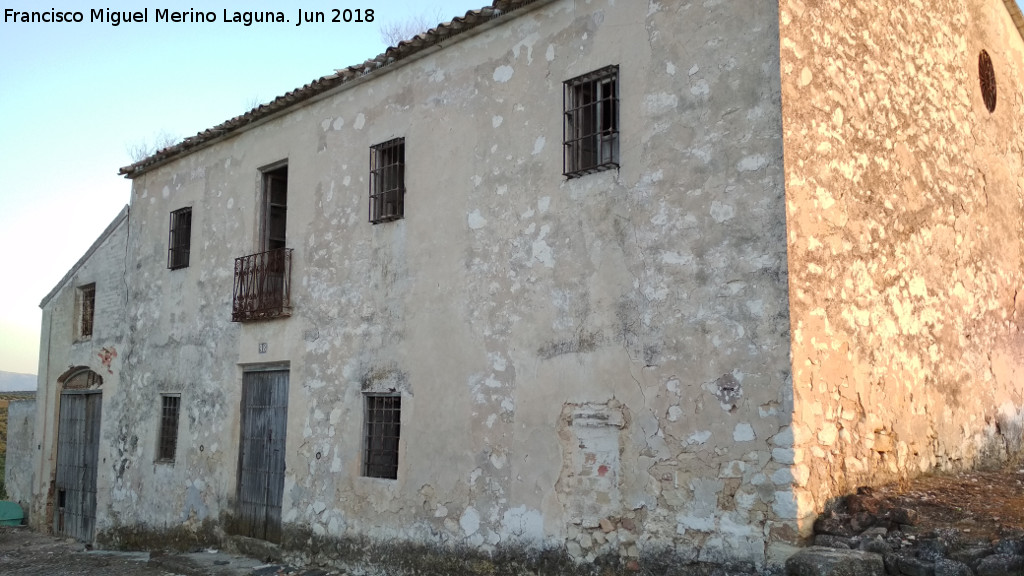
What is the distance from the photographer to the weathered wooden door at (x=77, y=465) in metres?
14.9

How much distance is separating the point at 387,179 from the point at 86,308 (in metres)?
8.75

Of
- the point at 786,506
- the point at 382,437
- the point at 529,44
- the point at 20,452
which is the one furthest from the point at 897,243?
the point at 20,452

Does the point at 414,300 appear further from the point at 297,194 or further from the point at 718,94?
the point at 718,94

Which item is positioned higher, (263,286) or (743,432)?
(263,286)

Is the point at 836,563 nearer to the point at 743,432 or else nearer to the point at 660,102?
the point at 743,432

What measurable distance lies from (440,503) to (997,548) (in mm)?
4999

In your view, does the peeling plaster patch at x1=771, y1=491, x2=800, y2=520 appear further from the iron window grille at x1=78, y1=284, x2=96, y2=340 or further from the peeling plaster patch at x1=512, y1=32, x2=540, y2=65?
the iron window grille at x1=78, y1=284, x2=96, y2=340

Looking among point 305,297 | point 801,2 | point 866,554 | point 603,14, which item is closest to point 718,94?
point 801,2

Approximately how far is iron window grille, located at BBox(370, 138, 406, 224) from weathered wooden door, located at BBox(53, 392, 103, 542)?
7.83m

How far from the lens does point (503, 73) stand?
8.92 meters

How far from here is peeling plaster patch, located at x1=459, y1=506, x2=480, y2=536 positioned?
8.48 metres

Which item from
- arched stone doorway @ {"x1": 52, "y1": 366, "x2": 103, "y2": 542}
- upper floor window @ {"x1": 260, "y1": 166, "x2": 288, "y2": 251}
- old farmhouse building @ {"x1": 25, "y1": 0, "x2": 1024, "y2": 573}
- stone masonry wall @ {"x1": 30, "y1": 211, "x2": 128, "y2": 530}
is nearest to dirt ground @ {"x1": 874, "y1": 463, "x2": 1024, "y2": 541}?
old farmhouse building @ {"x1": 25, "y1": 0, "x2": 1024, "y2": 573}

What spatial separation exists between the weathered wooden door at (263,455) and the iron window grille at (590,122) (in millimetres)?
5152

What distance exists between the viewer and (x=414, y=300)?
955 centimetres
